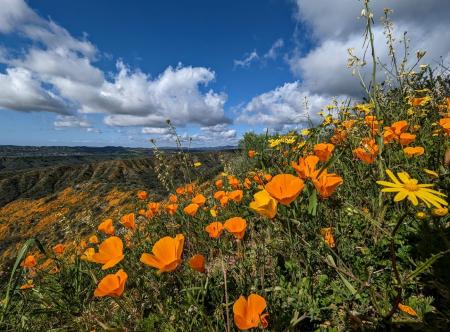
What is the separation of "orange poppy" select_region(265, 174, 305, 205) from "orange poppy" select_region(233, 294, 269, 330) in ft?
1.44

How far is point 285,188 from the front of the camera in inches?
58.6

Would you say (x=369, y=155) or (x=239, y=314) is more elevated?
(x=369, y=155)

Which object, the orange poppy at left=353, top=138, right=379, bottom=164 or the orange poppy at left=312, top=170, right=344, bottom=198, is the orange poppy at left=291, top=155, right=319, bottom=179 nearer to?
the orange poppy at left=312, top=170, right=344, bottom=198

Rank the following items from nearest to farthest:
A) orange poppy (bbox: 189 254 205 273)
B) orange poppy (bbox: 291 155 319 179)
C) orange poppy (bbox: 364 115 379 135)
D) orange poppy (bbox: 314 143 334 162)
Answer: orange poppy (bbox: 189 254 205 273)
orange poppy (bbox: 291 155 319 179)
orange poppy (bbox: 314 143 334 162)
orange poppy (bbox: 364 115 379 135)

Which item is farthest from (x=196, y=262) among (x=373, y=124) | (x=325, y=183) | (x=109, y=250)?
(x=373, y=124)

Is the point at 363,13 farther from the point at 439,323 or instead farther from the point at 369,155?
the point at 439,323

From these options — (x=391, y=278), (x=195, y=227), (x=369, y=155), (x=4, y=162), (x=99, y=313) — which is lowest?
(x=4, y=162)

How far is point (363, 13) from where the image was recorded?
193cm

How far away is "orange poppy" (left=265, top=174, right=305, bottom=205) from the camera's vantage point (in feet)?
4.64

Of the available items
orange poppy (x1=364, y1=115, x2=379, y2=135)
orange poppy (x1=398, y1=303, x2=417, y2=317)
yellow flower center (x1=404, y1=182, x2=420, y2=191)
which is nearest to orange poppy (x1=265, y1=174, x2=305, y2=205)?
yellow flower center (x1=404, y1=182, x2=420, y2=191)

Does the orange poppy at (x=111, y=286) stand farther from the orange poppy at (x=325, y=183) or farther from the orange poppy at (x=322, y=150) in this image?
the orange poppy at (x=322, y=150)

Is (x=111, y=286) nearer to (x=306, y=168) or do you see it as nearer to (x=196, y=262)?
(x=196, y=262)

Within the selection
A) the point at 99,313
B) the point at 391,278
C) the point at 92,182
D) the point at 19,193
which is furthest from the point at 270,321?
the point at 19,193

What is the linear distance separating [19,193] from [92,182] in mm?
18679
